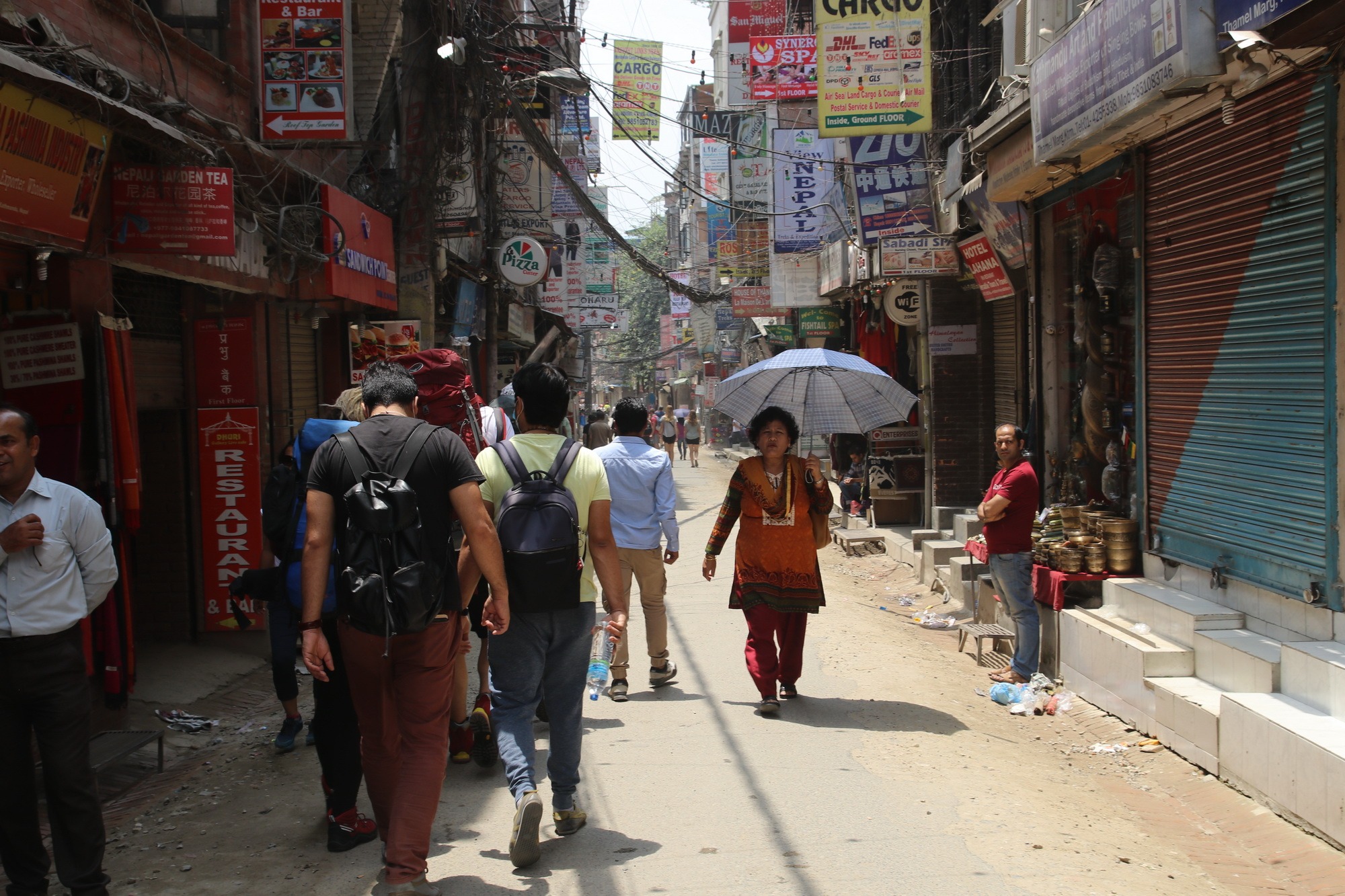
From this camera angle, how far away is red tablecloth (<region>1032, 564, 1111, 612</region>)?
7969 millimetres

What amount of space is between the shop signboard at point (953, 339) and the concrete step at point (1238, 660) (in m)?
8.34

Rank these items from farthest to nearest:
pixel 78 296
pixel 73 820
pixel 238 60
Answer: pixel 238 60, pixel 78 296, pixel 73 820

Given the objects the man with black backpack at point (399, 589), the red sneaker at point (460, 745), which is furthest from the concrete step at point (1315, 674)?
the red sneaker at point (460, 745)

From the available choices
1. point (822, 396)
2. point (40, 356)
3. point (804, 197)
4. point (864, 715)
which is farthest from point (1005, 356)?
point (40, 356)

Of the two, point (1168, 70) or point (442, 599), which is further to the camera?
point (1168, 70)

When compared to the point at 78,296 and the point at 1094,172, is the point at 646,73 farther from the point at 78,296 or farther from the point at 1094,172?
the point at 78,296

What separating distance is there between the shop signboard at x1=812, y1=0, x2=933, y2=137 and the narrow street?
21.9ft

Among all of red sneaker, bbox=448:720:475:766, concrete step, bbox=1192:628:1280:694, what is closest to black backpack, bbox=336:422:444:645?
red sneaker, bbox=448:720:475:766

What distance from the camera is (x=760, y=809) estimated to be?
505 centimetres

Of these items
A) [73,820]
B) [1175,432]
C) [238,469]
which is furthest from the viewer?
[238,469]

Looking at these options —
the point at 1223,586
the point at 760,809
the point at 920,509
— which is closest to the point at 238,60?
the point at 760,809

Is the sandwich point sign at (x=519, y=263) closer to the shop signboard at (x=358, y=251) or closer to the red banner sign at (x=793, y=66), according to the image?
the red banner sign at (x=793, y=66)

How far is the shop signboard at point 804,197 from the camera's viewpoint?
1952 centimetres

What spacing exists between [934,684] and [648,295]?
193 ft
